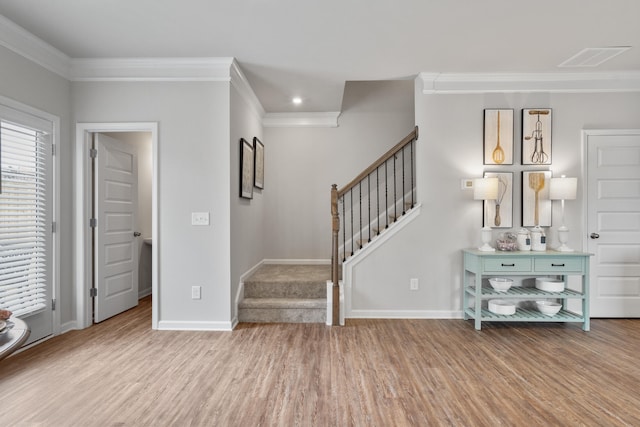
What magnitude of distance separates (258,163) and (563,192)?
142 inches

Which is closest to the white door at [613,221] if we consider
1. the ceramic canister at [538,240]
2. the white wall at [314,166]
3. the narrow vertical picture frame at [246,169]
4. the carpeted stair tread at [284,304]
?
the ceramic canister at [538,240]

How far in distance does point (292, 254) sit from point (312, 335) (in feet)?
6.96

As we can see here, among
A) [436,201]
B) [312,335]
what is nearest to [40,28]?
[312,335]

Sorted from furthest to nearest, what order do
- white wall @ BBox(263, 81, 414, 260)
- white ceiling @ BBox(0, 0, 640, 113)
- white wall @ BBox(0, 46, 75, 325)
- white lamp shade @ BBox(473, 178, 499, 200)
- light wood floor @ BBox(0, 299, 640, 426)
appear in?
white wall @ BBox(263, 81, 414, 260)
white lamp shade @ BBox(473, 178, 499, 200)
white wall @ BBox(0, 46, 75, 325)
white ceiling @ BBox(0, 0, 640, 113)
light wood floor @ BBox(0, 299, 640, 426)

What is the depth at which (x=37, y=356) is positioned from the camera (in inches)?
116

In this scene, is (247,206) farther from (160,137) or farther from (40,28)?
(40,28)

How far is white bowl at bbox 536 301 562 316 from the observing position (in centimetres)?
362

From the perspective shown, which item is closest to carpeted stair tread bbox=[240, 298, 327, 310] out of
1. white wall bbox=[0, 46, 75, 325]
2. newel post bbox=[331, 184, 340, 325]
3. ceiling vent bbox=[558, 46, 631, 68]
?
newel post bbox=[331, 184, 340, 325]

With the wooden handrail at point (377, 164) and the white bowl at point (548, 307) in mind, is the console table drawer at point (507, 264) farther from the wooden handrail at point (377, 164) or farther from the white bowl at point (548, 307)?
the wooden handrail at point (377, 164)

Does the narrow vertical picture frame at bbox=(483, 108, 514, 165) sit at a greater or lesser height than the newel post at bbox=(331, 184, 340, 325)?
greater

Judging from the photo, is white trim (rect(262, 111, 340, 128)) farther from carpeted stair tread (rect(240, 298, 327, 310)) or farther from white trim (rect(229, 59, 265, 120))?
carpeted stair tread (rect(240, 298, 327, 310))

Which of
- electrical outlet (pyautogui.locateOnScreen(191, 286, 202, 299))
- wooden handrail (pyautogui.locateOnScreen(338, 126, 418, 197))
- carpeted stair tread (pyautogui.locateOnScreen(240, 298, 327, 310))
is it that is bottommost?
carpeted stair tread (pyautogui.locateOnScreen(240, 298, 327, 310))

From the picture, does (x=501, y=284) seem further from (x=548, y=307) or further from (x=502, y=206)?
(x=502, y=206)

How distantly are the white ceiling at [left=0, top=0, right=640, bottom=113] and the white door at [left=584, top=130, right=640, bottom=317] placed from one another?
32.9 inches
